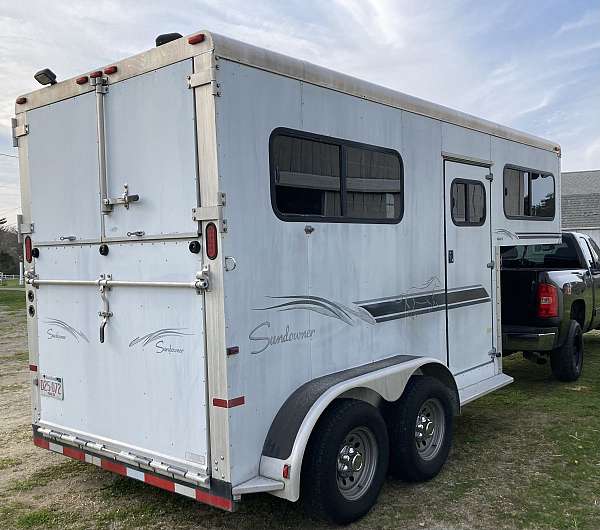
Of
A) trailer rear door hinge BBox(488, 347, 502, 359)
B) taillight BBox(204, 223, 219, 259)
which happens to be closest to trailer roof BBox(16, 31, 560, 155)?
taillight BBox(204, 223, 219, 259)

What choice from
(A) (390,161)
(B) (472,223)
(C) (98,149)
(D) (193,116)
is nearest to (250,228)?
(D) (193,116)

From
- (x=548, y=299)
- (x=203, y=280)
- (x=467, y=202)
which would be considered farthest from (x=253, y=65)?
(x=548, y=299)

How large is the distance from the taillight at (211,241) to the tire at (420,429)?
1.90m

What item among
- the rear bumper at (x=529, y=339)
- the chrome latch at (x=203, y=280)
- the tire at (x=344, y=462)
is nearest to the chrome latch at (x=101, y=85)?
the chrome latch at (x=203, y=280)

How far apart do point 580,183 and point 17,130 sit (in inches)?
1242

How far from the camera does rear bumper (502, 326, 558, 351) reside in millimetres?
6881

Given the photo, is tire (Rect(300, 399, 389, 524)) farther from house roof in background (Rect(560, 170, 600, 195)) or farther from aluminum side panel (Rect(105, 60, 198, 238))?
house roof in background (Rect(560, 170, 600, 195))

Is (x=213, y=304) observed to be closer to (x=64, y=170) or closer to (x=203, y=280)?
(x=203, y=280)

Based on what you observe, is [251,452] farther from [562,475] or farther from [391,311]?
[562,475]

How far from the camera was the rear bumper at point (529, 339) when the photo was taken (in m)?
6.88

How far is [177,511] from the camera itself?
13.7ft

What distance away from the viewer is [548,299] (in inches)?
277

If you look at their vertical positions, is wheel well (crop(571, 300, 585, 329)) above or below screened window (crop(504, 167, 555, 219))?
below

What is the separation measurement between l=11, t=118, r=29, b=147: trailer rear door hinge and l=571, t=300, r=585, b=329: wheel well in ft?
20.9
